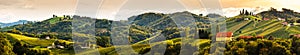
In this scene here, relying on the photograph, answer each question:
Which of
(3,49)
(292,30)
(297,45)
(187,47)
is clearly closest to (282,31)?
(292,30)

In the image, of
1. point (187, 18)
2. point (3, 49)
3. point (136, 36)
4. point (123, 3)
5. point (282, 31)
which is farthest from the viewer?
point (187, 18)

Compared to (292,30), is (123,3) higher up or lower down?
higher up

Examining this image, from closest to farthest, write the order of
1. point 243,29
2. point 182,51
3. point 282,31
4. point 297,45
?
point 182,51 → point 297,45 → point 282,31 → point 243,29

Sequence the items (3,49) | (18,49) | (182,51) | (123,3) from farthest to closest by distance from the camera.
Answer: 1. (18,49)
2. (3,49)
3. (182,51)
4. (123,3)

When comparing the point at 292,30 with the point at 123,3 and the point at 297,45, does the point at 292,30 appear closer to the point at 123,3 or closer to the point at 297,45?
the point at 297,45

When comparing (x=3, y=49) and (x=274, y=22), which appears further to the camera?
(x=274, y=22)

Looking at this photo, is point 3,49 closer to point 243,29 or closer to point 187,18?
point 243,29

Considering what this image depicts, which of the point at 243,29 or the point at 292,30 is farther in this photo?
the point at 243,29

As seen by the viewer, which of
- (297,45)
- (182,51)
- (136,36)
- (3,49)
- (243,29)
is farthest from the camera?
(136,36)

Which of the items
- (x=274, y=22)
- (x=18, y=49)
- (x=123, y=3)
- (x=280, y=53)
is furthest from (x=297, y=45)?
(x=274, y=22)
